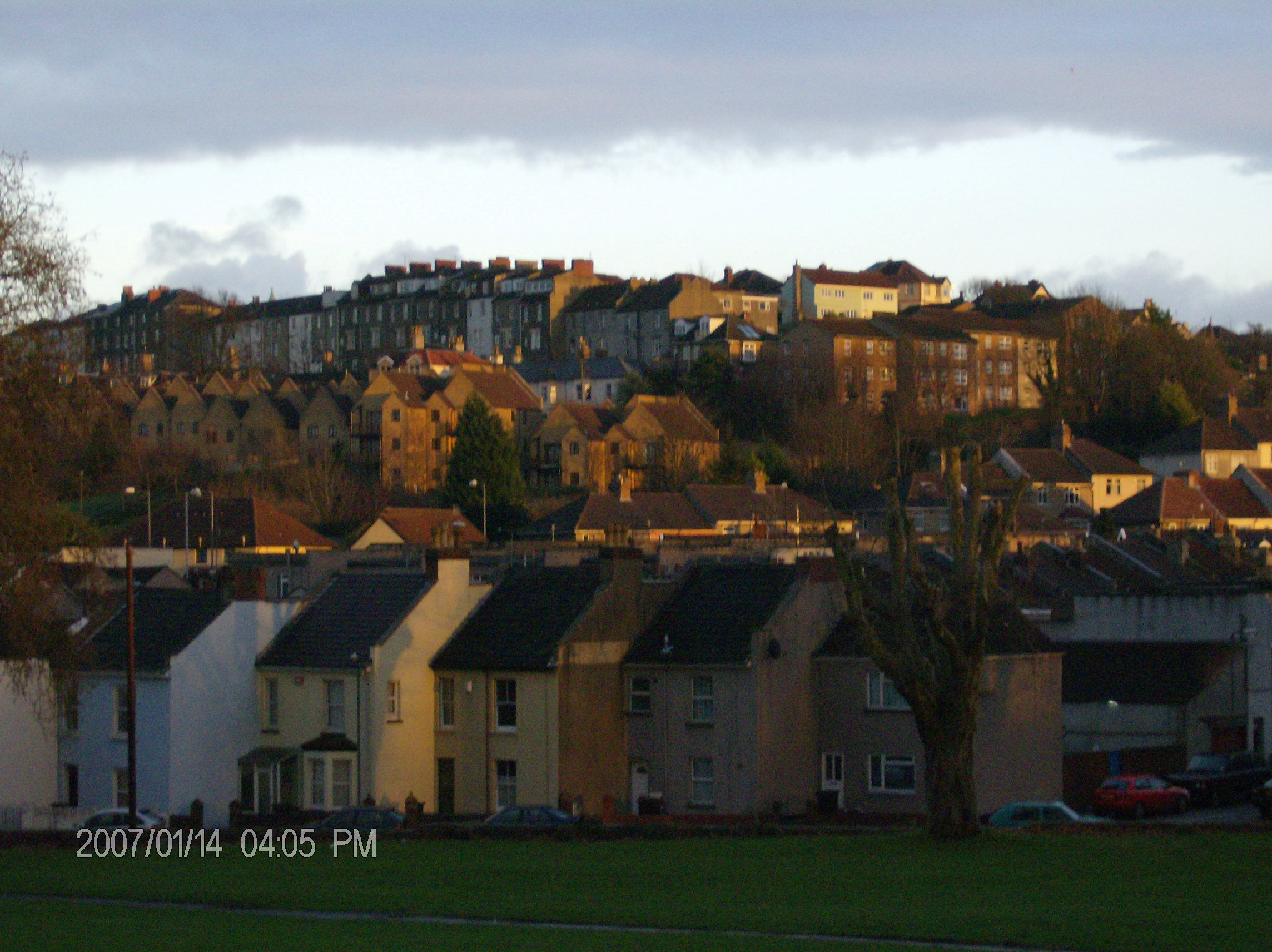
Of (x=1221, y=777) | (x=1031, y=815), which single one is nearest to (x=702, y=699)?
(x=1031, y=815)

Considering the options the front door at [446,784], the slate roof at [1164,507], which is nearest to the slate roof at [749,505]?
the slate roof at [1164,507]

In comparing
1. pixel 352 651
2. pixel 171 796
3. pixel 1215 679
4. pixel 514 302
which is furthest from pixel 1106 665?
pixel 514 302

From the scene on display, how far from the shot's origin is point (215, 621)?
143 ft

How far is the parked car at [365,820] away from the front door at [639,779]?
832 centimetres

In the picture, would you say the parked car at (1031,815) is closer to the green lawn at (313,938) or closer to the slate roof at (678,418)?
the green lawn at (313,938)

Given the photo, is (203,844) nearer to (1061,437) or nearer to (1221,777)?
(1221,777)

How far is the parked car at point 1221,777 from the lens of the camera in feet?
144

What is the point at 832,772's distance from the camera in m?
42.2

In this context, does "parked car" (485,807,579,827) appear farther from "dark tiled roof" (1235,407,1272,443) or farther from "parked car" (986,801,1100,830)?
"dark tiled roof" (1235,407,1272,443)

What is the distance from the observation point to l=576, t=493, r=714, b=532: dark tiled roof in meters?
101

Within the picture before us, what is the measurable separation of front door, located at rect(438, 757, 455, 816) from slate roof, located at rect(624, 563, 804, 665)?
15.1 ft

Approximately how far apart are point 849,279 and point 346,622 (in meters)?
136

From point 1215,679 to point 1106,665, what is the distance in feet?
10.1

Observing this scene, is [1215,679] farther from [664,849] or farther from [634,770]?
[664,849]
